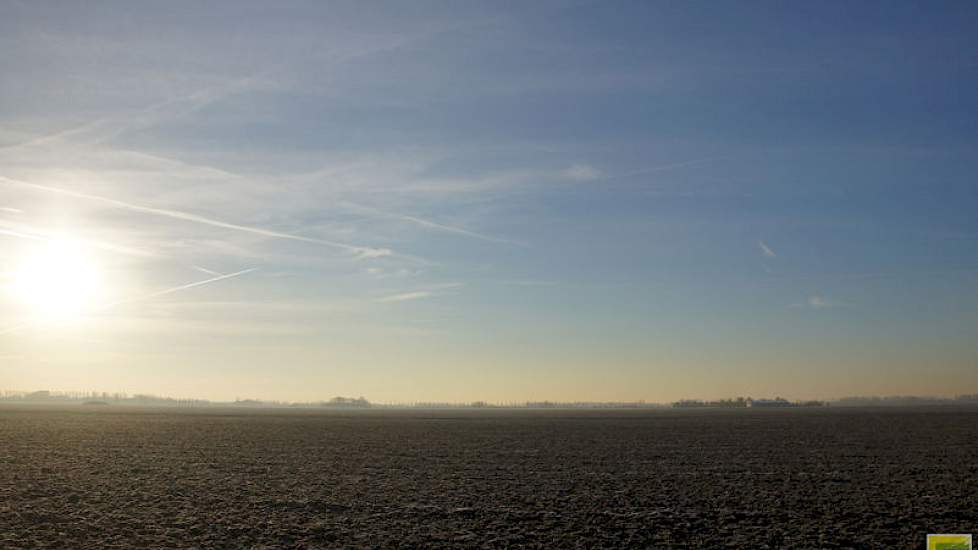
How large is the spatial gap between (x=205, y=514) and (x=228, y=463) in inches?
574

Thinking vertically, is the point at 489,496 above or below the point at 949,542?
above

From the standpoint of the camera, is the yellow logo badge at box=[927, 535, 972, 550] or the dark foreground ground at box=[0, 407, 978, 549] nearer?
the yellow logo badge at box=[927, 535, 972, 550]

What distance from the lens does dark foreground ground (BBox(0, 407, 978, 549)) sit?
18531mm

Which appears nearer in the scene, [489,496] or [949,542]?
[949,542]

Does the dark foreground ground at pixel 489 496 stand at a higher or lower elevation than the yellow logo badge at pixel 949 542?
higher

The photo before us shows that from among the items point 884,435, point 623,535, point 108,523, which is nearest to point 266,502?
point 108,523

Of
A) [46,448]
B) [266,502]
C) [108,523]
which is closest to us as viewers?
[108,523]

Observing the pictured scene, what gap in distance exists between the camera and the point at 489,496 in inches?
961

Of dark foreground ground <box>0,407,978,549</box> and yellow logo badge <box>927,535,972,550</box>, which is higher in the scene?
dark foreground ground <box>0,407,978,549</box>

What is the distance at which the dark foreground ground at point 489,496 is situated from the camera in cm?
1853

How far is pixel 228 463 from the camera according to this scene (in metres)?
35.3

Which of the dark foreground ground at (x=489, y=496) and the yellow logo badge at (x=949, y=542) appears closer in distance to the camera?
the yellow logo badge at (x=949, y=542)

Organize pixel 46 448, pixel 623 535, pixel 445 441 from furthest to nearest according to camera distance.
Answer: pixel 445 441, pixel 46 448, pixel 623 535

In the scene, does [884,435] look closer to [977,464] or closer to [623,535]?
[977,464]
